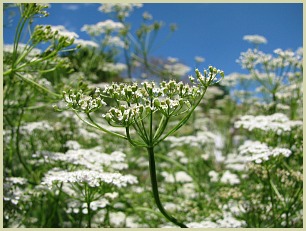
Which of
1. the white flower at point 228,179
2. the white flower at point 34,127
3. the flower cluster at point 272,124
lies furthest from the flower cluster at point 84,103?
the white flower at point 228,179

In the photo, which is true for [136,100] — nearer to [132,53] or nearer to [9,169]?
[9,169]

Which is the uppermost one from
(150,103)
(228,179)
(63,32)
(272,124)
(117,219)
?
(63,32)

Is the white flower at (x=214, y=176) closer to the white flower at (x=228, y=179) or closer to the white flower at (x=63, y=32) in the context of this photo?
the white flower at (x=228, y=179)

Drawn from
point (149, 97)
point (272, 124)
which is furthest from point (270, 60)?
point (149, 97)

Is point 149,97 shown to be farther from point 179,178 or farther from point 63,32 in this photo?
point 179,178

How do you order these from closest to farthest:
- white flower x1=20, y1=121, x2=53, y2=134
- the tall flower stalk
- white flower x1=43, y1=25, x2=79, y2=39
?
the tall flower stalk
white flower x1=43, y1=25, x2=79, y2=39
white flower x1=20, y1=121, x2=53, y2=134

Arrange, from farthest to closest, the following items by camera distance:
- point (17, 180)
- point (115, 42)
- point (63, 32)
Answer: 1. point (115, 42)
2. point (63, 32)
3. point (17, 180)

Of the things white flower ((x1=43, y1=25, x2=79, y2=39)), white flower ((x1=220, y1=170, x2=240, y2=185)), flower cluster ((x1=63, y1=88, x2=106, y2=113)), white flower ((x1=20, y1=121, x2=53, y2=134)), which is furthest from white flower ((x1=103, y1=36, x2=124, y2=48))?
flower cluster ((x1=63, y1=88, x2=106, y2=113))

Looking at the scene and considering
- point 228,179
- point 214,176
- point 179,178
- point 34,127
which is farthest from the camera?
point 179,178

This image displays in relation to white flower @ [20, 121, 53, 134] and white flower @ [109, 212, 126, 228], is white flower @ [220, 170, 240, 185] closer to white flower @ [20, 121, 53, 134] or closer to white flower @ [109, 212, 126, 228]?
white flower @ [109, 212, 126, 228]

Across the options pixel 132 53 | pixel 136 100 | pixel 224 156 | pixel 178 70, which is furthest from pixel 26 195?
pixel 178 70

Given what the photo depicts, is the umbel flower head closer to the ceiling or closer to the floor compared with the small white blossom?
closer to the floor

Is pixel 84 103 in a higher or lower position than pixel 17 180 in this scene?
higher
